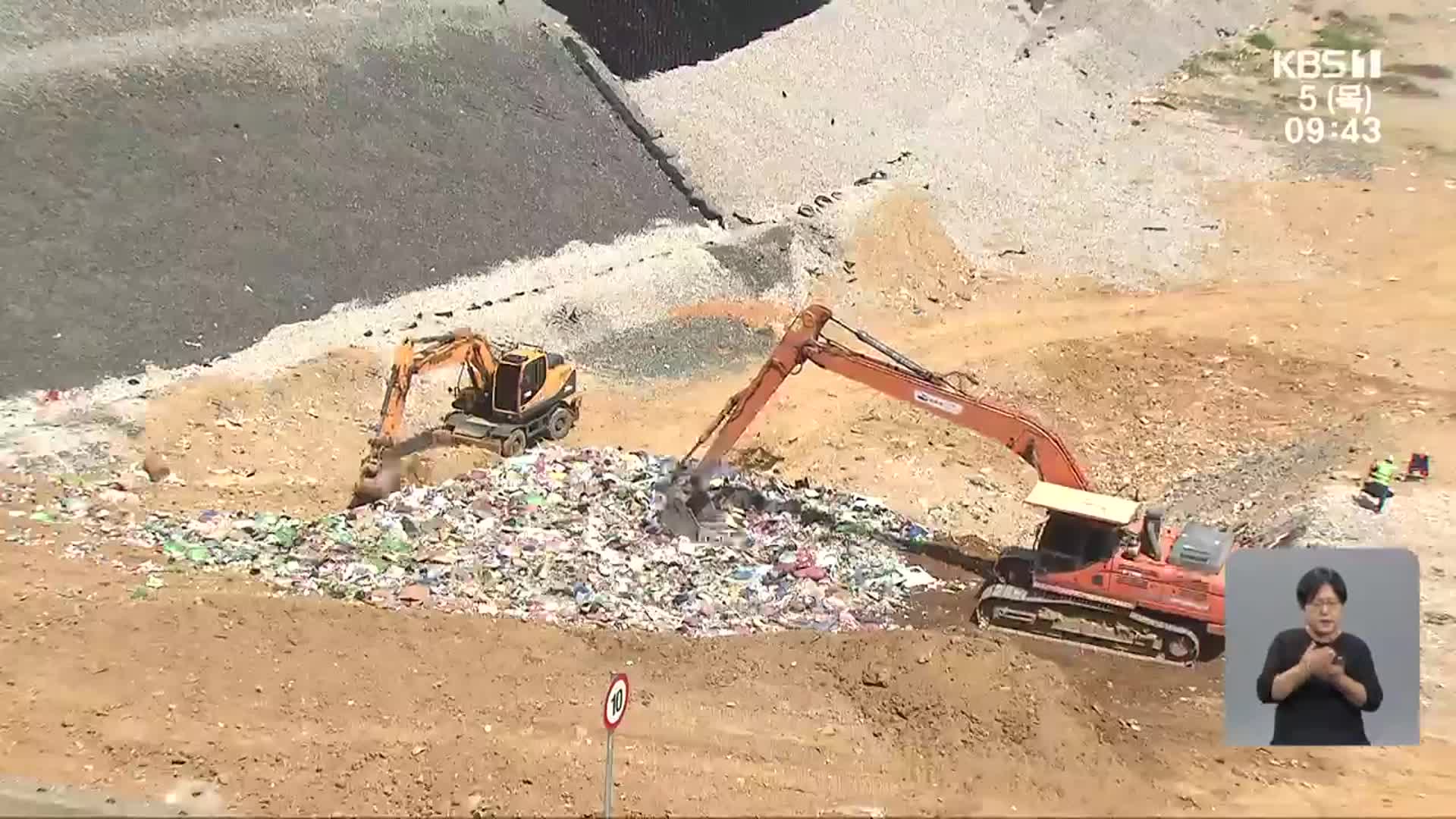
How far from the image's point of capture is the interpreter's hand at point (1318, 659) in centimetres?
745

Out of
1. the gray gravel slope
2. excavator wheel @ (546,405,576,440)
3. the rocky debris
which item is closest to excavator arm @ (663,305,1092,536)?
the rocky debris

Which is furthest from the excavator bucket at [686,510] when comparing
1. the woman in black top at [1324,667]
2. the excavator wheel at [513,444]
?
the woman in black top at [1324,667]

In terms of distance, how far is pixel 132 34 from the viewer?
2211 cm

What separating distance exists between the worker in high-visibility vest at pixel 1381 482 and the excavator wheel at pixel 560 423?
9836 millimetres

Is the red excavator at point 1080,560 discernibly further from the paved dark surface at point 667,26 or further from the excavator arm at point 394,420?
the paved dark surface at point 667,26

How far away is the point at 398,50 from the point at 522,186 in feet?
12.0

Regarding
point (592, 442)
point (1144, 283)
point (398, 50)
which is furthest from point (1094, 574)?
point (398, 50)

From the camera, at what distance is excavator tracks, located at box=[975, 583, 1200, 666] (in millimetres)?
12719

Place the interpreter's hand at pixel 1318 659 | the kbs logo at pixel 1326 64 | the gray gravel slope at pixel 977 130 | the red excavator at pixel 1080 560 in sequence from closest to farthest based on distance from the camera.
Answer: the interpreter's hand at pixel 1318 659
the red excavator at pixel 1080 560
the gray gravel slope at pixel 977 130
the kbs logo at pixel 1326 64

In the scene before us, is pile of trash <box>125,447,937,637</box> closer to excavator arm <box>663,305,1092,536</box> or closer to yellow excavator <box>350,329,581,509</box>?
excavator arm <box>663,305,1092,536</box>

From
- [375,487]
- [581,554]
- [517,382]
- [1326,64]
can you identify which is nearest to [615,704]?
[581,554]

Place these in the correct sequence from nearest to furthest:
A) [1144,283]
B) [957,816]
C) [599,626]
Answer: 1. [957,816]
2. [599,626]
3. [1144,283]

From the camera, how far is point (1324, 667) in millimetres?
7473

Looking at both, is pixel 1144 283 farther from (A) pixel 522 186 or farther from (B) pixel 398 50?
(B) pixel 398 50
